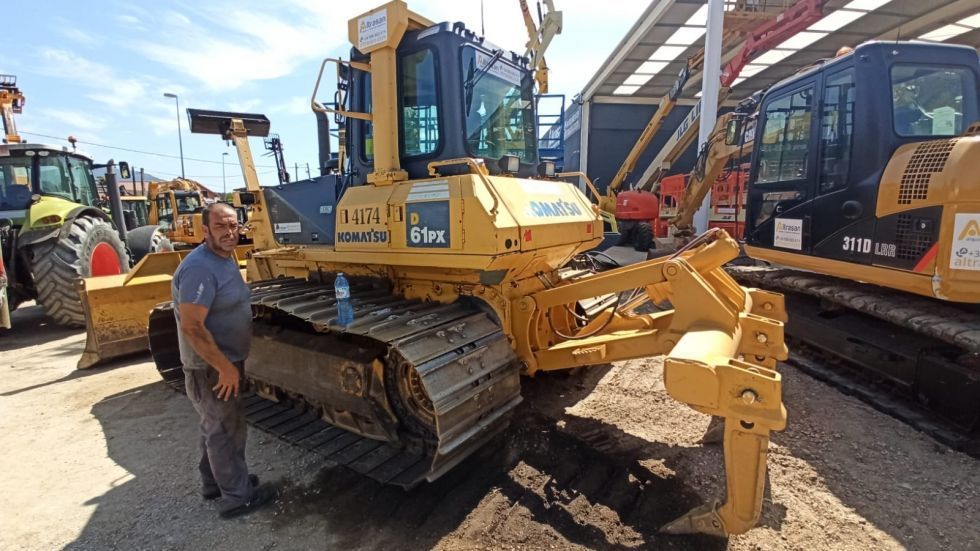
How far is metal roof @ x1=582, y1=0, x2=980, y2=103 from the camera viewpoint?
39.4 ft

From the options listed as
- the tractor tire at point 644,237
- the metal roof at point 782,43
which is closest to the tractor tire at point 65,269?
the tractor tire at point 644,237

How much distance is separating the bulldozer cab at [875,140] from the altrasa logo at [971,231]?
6.2 inches

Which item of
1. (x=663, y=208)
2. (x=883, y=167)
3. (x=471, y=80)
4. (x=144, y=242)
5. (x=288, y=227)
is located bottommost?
(x=144, y=242)

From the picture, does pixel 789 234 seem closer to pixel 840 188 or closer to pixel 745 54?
pixel 840 188

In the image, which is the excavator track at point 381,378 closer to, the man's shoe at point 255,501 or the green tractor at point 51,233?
the man's shoe at point 255,501

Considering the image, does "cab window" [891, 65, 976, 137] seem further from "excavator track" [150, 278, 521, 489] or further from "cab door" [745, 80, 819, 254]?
"excavator track" [150, 278, 521, 489]

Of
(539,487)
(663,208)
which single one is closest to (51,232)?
(539,487)

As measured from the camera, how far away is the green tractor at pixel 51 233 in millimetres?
6805

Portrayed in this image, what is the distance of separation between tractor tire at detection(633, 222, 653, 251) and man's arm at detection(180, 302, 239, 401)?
12563 millimetres

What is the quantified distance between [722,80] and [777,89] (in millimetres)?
8431

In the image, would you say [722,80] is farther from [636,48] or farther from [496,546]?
[496,546]

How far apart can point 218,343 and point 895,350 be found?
5.07m

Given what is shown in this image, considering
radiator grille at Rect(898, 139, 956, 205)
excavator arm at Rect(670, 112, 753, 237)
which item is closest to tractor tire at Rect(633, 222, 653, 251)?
excavator arm at Rect(670, 112, 753, 237)

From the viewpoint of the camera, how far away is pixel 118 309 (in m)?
5.61
